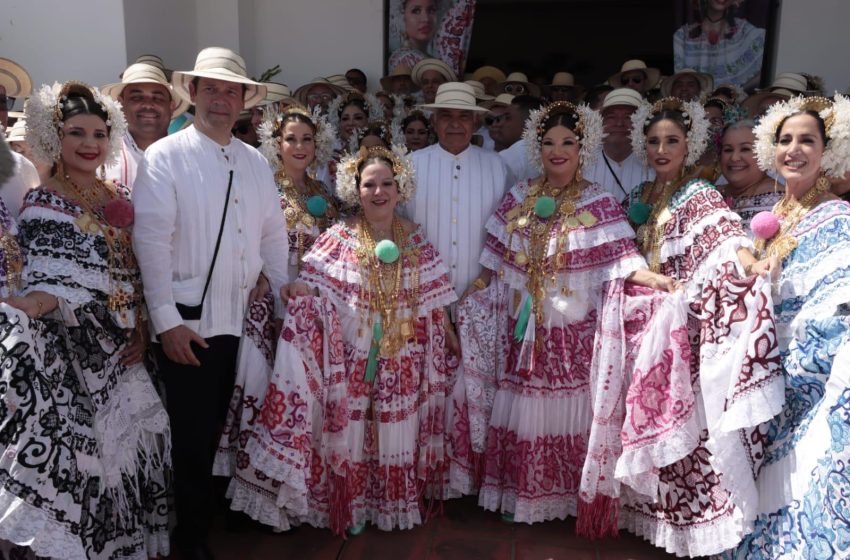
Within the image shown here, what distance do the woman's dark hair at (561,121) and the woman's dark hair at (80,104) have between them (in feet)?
7.27

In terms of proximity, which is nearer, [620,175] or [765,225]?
[765,225]

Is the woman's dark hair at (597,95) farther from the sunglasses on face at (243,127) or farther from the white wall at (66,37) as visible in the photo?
the white wall at (66,37)

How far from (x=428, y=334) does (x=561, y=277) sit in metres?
0.78

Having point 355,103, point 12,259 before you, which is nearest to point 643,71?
point 355,103

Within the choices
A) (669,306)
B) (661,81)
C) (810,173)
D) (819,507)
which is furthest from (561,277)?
(661,81)

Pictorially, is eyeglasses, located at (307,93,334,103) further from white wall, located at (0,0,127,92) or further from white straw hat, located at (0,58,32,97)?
white straw hat, located at (0,58,32,97)

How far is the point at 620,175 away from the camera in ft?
13.9

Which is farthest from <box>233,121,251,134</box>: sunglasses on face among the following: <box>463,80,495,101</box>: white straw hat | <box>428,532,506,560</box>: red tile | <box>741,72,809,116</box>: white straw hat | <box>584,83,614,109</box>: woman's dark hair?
<box>741,72,809,116</box>: white straw hat

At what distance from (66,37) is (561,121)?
4.55 metres

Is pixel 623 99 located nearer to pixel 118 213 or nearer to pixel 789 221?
pixel 789 221

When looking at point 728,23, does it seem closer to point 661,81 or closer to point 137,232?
point 661,81

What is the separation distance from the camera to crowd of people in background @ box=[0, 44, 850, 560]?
8.87ft

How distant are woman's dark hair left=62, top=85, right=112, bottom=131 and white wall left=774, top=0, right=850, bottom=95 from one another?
20.4ft

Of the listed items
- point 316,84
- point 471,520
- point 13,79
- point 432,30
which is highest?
point 432,30
